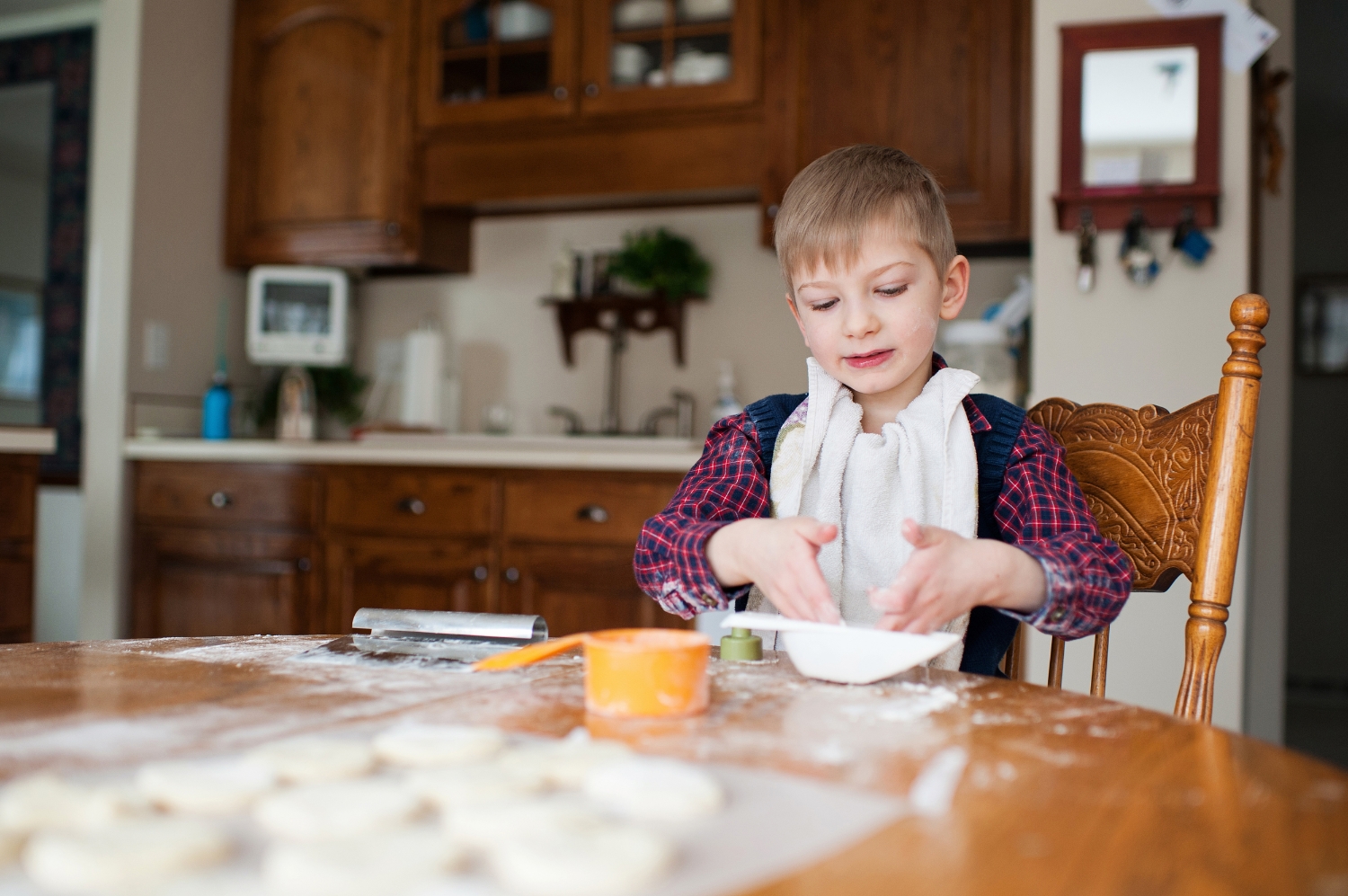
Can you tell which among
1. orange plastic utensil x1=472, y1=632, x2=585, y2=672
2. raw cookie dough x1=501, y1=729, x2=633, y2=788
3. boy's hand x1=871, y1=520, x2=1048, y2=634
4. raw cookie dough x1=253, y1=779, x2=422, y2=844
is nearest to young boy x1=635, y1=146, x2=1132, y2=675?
boy's hand x1=871, y1=520, x2=1048, y2=634

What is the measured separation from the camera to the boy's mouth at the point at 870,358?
1.14m

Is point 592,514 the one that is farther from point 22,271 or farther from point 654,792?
point 22,271

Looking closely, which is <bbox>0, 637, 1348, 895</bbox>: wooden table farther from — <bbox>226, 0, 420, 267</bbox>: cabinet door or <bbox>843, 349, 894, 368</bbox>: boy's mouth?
<bbox>226, 0, 420, 267</bbox>: cabinet door

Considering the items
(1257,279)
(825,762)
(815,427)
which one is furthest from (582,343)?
(825,762)

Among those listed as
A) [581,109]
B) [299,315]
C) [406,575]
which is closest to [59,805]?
[406,575]

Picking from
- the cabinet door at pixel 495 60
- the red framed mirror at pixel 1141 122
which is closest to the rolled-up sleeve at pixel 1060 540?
the red framed mirror at pixel 1141 122

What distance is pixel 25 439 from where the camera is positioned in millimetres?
2465

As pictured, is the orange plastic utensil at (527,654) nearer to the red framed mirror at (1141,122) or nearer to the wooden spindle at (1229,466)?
the wooden spindle at (1229,466)

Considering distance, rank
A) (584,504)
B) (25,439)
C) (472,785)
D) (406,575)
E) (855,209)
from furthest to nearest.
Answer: (406,575) → (584,504) → (25,439) → (855,209) → (472,785)

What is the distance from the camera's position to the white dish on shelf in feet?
2.45

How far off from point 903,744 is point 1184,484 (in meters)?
0.66

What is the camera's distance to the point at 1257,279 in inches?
107

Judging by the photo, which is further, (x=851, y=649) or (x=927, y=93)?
(x=927, y=93)

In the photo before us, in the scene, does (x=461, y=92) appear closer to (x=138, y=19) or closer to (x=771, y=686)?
(x=138, y=19)
